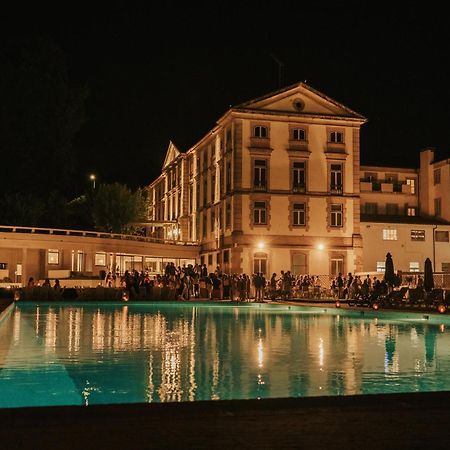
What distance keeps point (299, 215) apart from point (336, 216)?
2.88 m

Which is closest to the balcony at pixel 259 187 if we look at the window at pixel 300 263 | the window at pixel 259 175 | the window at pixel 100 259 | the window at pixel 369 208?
the window at pixel 259 175

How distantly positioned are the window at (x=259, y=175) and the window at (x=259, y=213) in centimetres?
115

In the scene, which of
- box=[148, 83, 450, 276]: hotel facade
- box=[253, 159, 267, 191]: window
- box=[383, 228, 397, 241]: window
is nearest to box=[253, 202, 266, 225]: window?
box=[148, 83, 450, 276]: hotel facade

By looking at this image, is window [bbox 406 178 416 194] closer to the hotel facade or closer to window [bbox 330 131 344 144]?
the hotel facade

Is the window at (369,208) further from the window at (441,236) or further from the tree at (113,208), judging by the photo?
the tree at (113,208)

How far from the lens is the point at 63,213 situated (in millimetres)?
60031

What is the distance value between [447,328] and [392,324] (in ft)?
5.91

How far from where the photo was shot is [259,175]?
49656 mm

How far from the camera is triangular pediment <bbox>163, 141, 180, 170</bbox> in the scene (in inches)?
2681

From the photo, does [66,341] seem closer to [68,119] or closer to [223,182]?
[223,182]

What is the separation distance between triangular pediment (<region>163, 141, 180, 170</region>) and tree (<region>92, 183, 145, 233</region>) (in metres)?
5.51

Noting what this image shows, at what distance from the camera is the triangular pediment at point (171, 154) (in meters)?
68.1

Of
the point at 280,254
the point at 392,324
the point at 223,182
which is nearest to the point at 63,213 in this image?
the point at 223,182

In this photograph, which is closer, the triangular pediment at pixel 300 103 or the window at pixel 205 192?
the triangular pediment at pixel 300 103
